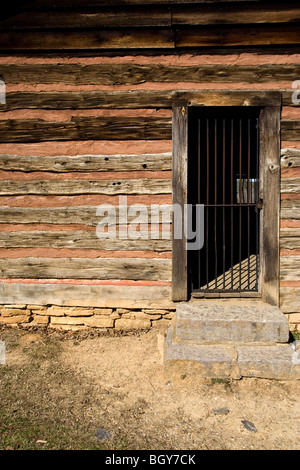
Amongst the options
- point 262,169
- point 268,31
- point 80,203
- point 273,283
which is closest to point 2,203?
point 80,203

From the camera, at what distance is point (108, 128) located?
371 cm

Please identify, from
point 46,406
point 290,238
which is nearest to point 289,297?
point 290,238

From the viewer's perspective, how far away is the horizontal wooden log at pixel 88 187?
12.3 ft

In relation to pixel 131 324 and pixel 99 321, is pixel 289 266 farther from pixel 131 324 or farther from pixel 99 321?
pixel 99 321

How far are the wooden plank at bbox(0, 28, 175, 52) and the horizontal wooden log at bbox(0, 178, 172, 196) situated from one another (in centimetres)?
152

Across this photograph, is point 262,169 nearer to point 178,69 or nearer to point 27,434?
point 178,69

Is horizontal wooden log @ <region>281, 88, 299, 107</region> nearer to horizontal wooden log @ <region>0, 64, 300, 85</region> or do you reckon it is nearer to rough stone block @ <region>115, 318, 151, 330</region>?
horizontal wooden log @ <region>0, 64, 300, 85</region>

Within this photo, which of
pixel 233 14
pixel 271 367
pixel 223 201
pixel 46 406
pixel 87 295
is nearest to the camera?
pixel 46 406

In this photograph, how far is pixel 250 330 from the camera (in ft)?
10.7

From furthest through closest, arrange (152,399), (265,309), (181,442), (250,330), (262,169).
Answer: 1. (262,169)
2. (265,309)
3. (250,330)
4. (152,399)
5. (181,442)

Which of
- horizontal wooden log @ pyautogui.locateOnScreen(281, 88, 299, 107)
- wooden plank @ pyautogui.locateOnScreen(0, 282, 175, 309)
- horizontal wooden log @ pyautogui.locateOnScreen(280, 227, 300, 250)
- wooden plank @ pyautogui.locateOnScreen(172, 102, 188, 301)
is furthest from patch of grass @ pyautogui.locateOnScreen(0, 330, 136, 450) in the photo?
horizontal wooden log @ pyautogui.locateOnScreen(281, 88, 299, 107)

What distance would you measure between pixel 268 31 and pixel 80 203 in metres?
2.89

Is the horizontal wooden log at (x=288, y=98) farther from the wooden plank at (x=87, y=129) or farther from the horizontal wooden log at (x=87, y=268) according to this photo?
the horizontal wooden log at (x=87, y=268)

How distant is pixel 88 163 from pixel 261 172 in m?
2.04
